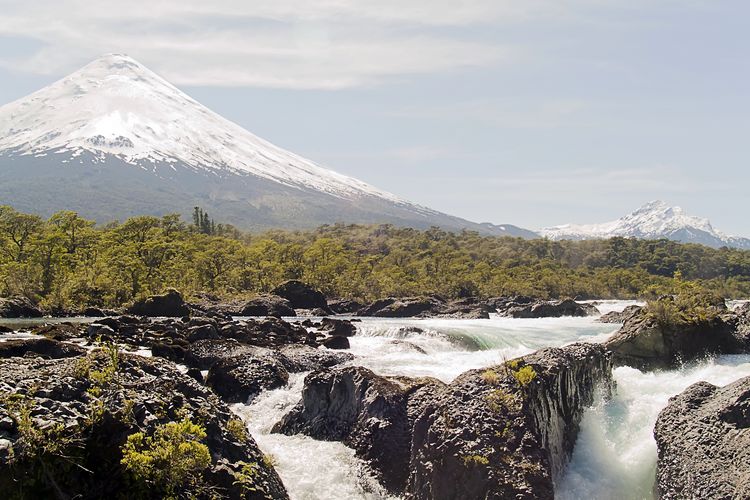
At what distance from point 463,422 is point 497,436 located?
21.2 inches

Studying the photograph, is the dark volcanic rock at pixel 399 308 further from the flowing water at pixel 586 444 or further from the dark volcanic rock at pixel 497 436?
the dark volcanic rock at pixel 497 436

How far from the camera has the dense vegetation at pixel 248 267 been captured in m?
46.5

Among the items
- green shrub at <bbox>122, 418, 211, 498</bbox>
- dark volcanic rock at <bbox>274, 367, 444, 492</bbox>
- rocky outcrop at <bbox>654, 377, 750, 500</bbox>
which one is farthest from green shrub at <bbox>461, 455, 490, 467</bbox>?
green shrub at <bbox>122, 418, 211, 498</bbox>

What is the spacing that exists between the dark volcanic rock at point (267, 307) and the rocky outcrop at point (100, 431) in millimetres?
38063

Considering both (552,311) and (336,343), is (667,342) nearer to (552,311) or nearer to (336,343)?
(336,343)

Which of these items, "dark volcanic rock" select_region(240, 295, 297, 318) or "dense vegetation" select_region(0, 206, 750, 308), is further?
"dense vegetation" select_region(0, 206, 750, 308)

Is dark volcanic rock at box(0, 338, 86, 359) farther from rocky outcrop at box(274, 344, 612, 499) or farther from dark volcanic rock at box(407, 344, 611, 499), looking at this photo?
dark volcanic rock at box(407, 344, 611, 499)

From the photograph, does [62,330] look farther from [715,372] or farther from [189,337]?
[715,372]

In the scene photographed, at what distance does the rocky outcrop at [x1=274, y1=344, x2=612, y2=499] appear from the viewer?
8.55 metres

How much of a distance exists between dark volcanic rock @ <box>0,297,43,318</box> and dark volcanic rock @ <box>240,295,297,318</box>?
515 inches

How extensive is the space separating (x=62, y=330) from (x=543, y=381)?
2227cm

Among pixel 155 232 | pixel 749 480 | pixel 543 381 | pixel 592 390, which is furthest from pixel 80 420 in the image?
pixel 155 232

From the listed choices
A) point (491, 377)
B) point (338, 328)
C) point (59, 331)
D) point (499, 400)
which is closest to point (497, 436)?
point (499, 400)

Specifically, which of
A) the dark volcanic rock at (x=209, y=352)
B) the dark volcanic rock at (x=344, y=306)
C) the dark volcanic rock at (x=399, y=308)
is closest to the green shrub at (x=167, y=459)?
the dark volcanic rock at (x=209, y=352)
